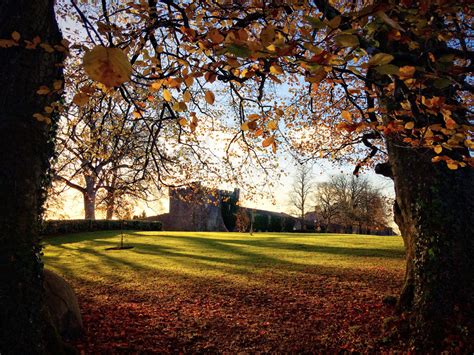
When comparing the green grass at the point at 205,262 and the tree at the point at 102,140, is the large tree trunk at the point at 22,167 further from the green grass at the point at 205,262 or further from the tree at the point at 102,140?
the green grass at the point at 205,262

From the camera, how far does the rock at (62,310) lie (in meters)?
4.91

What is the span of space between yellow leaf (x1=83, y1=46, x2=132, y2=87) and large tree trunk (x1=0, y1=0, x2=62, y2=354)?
2.86 meters

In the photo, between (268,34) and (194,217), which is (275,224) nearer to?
(194,217)

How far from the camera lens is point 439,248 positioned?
467 centimetres

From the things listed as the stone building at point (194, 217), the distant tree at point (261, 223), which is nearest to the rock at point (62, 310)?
the stone building at point (194, 217)

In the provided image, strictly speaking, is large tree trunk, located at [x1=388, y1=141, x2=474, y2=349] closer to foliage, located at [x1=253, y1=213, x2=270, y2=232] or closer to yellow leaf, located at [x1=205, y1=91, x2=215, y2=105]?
yellow leaf, located at [x1=205, y1=91, x2=215, y2=105]

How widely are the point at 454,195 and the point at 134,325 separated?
230 inches

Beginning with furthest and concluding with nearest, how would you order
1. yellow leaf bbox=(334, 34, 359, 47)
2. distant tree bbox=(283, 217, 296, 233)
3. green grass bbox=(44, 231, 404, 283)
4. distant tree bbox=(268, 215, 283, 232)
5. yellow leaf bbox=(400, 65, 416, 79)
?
distant tree bbox=(283, 217, 296, 233) → distant tree bbox=(268, 215, 283, 232) → green grass bbox=(44, 231, 404, 283) → yellow leaf bbox=(400, 65, 416, 79) → yellow leaf bbox=(334, 34, 359, 47)

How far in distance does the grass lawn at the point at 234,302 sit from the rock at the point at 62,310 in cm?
25

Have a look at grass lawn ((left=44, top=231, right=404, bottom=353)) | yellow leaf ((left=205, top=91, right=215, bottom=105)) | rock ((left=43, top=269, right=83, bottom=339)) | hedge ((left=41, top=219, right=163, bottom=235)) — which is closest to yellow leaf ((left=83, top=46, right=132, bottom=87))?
yellow leaf ((left=205, top=91, right=215, bottom=105))

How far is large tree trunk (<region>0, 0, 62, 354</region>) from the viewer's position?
330 cm

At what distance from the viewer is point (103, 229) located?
29.2 metres

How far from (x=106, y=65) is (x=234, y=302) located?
21.8 feet

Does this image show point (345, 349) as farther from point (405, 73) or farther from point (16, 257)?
point (16, 257)
